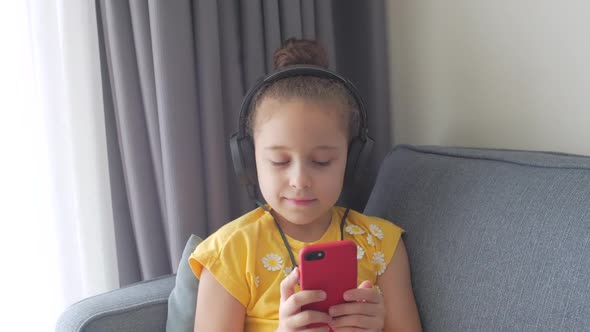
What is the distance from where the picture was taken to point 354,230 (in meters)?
1.05

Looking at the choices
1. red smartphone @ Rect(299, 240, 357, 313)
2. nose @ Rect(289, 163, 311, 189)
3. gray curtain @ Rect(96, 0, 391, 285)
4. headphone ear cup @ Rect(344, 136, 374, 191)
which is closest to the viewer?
red smartphone @ Rect(299, 240, 357, 313)

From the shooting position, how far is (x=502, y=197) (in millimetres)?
887

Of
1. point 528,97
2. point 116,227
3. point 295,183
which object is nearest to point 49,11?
point 116,227

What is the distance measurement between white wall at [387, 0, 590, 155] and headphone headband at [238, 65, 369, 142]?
0.44 meters

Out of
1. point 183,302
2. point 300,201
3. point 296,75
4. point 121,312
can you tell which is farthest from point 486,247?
point 121,312

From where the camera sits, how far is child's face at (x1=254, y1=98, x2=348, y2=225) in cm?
92

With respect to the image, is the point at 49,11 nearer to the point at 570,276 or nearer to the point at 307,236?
the point at 307,236

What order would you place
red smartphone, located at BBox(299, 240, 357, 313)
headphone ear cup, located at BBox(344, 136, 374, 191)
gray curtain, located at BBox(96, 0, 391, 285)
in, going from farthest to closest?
1. gray curtain, located at BBox(96, 0, 391, 285)
2. headphone ear cup, located at BBox(344, 136, 374, 191)
3. red smartphone, located at BBox(299, 240, 357, 313)

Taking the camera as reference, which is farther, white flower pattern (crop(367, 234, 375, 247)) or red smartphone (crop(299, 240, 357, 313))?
white flower pattern (crop(367, 234, 375, 247))

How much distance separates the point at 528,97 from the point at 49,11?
3.87 ft

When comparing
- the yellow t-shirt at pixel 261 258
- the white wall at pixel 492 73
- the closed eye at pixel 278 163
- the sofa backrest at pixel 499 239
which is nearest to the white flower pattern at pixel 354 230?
the yellow t-shirt at pixel 261 258

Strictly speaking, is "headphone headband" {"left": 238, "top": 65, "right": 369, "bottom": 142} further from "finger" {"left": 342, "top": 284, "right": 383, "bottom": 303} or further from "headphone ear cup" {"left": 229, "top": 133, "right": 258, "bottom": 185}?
"finger" {"left": 342, "top": 284, "right": 383, "bottom": 303}

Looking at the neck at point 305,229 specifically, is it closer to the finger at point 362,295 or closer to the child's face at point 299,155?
the child's face at point 299,155

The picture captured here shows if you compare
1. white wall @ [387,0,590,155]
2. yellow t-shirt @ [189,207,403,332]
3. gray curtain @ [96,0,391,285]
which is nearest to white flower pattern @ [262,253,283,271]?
yellow t-shirt @ [189,207,403,332]
